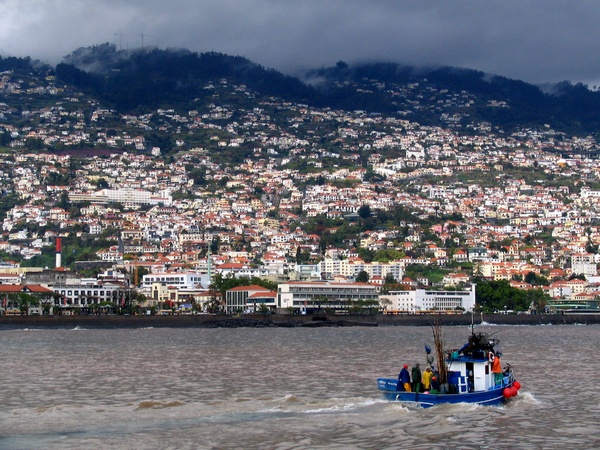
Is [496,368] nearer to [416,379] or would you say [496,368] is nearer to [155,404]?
[416,379]

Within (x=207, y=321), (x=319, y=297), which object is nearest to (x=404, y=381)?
(x=207, y=321)

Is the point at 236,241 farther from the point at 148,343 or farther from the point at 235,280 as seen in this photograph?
the point at 148,343

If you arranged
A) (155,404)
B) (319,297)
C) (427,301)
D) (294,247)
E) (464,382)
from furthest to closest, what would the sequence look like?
(294,247) < (427,301) < (319,297) < (155,404) < (464,382)

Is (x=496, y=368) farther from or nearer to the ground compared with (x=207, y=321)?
nearer to the ground

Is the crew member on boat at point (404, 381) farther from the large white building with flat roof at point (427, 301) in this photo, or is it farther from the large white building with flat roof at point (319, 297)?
the large white building with flat roof at point (427, 301)

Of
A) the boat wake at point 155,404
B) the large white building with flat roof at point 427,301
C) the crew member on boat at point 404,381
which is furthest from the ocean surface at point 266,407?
the large white building with flat roof at point 427,301

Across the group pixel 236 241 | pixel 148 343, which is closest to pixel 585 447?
pixel 148 343

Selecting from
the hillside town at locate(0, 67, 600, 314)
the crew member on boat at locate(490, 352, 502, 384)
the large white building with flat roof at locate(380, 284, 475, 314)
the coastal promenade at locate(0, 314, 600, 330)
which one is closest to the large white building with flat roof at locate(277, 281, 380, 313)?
the hillside town at locate(0, 67, 600, 314)
